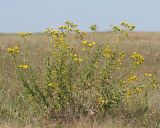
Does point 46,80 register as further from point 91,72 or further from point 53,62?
point 91,72

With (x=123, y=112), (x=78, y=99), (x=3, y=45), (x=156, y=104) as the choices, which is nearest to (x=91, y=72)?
(x=78, y=99)

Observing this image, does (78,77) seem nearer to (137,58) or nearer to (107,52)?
(107,52)

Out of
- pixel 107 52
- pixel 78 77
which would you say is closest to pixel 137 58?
pixel 107 52

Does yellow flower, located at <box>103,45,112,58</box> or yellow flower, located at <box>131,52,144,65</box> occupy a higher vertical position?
yellow flower, located at <box>103,45,112,58</box>

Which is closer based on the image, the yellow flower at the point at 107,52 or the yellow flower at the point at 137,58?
the yellow flower at the point at 137,58

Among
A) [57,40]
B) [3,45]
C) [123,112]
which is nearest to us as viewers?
[57,40]

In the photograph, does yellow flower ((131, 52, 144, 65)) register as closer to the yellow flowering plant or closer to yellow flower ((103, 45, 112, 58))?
the yellow flowering plant

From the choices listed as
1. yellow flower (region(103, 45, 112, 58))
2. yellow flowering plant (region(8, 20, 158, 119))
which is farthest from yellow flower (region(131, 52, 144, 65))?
Answer: yellow flower (region(103, 45, 112, 58))

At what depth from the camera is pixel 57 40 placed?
19.7 feet

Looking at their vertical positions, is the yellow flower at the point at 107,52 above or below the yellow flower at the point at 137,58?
above

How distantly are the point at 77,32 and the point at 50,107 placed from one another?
1.19m

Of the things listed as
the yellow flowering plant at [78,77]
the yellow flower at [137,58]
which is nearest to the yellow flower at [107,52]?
the yellow flowering plant at [78,77]

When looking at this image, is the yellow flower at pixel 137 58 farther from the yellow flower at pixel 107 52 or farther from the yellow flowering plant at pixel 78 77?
the yellow flower at pixel 107 52

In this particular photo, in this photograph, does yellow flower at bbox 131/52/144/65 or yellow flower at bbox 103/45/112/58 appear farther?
yellow flower at bbox 103/45/112/58
